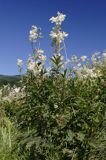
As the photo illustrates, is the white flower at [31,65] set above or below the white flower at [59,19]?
below

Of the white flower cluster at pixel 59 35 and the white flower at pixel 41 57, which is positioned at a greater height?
the white flower cluster at pixel 59 35

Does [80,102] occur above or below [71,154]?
above

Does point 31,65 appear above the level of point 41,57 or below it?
below

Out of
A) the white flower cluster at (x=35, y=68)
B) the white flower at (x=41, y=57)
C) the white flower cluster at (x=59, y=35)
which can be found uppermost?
the white flower cluster at (x=59, y=35)

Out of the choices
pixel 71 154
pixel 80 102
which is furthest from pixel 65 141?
pixel 80 102

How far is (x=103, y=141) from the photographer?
→ 23.0 ft

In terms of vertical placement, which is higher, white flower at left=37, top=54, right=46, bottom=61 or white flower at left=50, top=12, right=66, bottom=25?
white flower at left=50, top=12, right=66, bottom=25

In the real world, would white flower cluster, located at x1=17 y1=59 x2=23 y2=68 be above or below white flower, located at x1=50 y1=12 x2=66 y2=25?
below

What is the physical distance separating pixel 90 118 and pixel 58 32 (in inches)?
54.5

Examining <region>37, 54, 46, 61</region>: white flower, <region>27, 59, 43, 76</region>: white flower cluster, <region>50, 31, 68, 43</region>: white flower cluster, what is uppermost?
<region>50, 31, 68, 43</region>: white flower cluster

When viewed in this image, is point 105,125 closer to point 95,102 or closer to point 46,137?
point 95,102

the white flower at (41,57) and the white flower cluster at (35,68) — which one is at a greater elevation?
the white flower at (41,57)

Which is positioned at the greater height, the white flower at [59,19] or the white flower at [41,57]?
the white flower at [59,19]

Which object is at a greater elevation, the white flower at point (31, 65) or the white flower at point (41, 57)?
the white flower at point (41, 57)
